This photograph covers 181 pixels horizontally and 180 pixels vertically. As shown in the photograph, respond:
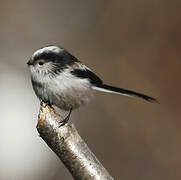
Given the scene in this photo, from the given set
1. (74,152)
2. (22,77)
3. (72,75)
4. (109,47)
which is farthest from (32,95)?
(74,152)

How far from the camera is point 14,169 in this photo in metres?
4.25

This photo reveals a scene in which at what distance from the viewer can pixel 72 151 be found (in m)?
1.34

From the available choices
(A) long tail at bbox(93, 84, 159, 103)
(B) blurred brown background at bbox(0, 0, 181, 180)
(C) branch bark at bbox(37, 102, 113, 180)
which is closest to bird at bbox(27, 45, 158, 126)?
(A) long tail at bbox(93, 84, 159, 103)

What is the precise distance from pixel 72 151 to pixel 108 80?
297cm

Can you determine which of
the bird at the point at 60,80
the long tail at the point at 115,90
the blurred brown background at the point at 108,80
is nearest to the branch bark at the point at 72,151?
the bird at the point at 60,80

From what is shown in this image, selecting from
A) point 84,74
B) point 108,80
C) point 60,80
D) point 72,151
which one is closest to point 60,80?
point 60,80

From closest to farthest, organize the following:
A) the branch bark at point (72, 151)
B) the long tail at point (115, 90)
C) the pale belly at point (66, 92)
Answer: the branch bark at point (72, 151) → the pale belly at point (66, 92) → the long tail at point (115, 90)

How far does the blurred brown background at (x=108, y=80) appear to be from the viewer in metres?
4.10

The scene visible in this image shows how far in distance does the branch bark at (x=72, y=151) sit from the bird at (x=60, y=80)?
0.60 m

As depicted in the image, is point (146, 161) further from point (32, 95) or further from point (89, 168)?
point (89, 168)

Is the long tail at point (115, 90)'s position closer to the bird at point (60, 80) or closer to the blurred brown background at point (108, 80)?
the bird at point (60, 80)

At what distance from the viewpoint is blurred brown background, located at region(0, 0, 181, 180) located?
13.5 feet

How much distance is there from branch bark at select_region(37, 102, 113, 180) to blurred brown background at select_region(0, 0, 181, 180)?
2.57 m

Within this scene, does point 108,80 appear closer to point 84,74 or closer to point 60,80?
point 84,74
